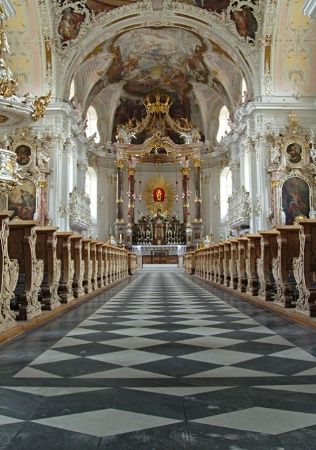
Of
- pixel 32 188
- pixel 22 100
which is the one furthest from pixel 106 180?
pixel 22 100

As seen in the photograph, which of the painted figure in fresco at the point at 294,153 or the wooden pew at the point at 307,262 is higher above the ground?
the painted figure in fresco at the point at 294,153

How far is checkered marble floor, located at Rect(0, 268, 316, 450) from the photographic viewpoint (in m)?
1.81

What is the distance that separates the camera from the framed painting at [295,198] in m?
18.0

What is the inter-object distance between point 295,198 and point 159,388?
54.2 ft

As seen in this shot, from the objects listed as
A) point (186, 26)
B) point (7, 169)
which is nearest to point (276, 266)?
point (7, 169)

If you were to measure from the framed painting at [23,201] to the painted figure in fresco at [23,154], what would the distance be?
67 centimetres

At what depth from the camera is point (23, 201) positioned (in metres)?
18.2

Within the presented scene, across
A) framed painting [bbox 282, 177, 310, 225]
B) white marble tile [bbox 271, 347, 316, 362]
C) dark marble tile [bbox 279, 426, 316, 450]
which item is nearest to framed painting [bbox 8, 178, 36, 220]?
framed painting [bbox 282, 177, 310, 225]

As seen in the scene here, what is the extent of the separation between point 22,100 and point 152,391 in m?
8.65

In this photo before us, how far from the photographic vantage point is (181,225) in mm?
28844

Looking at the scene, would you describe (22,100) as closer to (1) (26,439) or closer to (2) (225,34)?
(1) (26,439)

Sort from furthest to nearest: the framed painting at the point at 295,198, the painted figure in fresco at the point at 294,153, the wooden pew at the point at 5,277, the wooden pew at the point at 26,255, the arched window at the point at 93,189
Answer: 1. the arched window at the point at 93,189
2. the painted figure in fresco at the point at 294,153
3. the framed painting at the point at 295,198
4. the wooden pew at the point at 26,255
5. the wooden pew at the point at 5,277

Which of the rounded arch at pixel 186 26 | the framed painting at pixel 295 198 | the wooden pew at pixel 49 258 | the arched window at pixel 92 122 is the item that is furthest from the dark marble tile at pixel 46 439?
the arched window at pixel 92 122

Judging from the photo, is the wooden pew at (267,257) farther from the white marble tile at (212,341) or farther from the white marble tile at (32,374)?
the white marble tile at (32,374)
